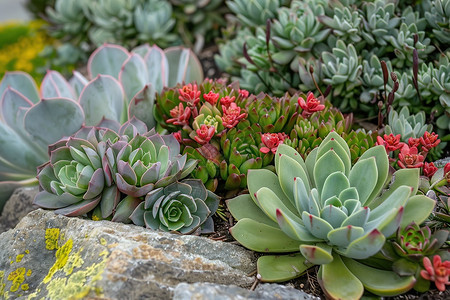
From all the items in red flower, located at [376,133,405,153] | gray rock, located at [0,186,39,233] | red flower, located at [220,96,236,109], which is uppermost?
red flower, located at [220,96,236,109]

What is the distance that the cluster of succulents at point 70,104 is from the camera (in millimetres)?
2465

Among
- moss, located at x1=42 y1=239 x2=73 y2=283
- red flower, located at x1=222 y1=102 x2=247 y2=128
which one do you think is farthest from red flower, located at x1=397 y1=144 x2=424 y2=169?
moss, located at x1=42 y1=239 x2=73 y2=283

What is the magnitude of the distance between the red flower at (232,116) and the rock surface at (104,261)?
56cm

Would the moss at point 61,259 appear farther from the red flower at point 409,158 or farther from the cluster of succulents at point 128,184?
the red flower at point 409,158

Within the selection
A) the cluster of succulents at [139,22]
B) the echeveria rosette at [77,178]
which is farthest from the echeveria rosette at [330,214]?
the cluster of succulents at [139,22]

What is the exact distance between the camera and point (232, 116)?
220 cm

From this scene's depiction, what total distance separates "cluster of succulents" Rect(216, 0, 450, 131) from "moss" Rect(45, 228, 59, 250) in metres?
1.39

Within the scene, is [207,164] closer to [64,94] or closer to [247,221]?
[247,221]

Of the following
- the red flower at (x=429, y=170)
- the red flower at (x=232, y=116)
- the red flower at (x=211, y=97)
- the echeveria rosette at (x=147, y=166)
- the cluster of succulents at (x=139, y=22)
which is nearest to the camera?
the echeveria rosette at (x=147, y=166)

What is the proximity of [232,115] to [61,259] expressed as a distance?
37.6 inches

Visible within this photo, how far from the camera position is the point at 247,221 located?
1.90 meters

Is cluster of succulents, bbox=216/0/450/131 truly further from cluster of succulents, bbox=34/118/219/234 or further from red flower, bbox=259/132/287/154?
cluster of succulents, bbox=34/118/219/234

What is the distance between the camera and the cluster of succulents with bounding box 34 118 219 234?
1.99m

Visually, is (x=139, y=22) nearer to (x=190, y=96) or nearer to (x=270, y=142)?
(x=190, y=96)
